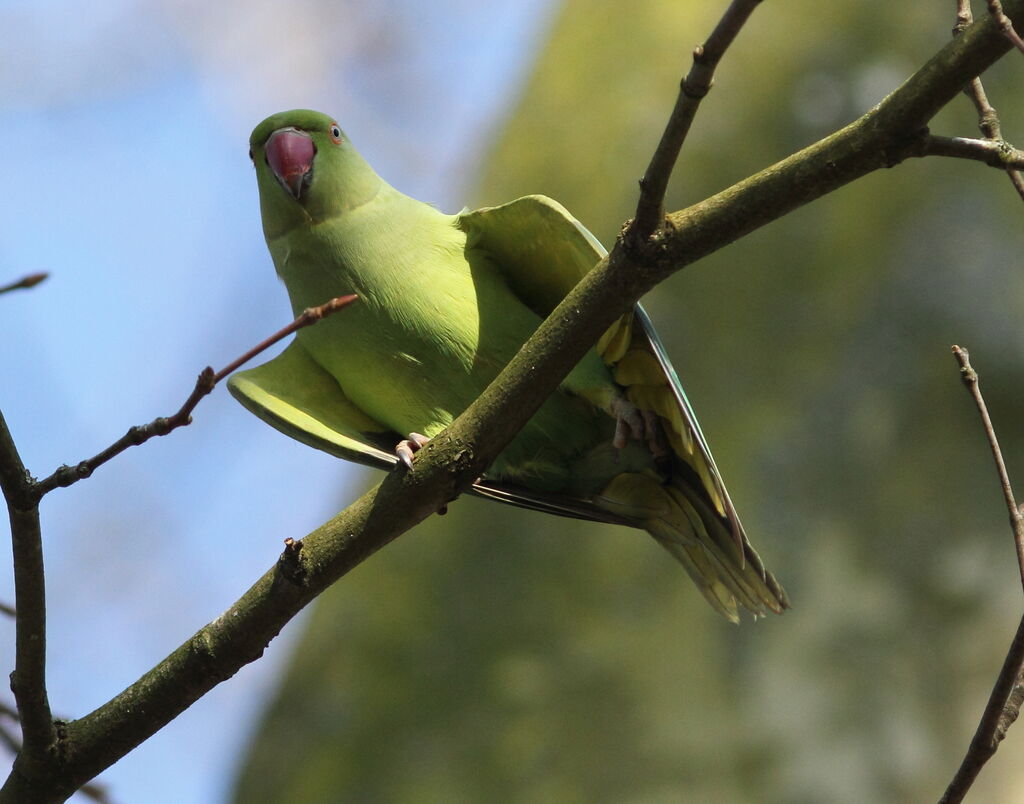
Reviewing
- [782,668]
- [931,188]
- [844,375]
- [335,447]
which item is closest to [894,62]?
[931,188]

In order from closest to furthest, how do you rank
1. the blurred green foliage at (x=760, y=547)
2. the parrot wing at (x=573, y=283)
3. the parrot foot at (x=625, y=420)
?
the parrot wing at (x=573, y=283)
the parrot foot at (x=625, y=420)
the blurred green foliage at (x=760, y=547)

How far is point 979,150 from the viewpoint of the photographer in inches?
63.6

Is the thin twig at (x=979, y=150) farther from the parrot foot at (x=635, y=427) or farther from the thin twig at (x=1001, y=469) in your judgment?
the parrot foot at (x=635, y=427)

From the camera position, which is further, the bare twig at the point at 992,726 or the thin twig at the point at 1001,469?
the thin twig at the point at 1001,469

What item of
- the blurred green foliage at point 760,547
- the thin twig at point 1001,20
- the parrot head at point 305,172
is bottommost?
the blurred green foliage at point 760,547

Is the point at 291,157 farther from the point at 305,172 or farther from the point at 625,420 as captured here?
the point at 625,420

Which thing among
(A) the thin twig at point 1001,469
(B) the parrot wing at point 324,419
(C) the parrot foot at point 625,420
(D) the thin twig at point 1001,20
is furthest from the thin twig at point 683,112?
(B) the parrot wing at point 324,419

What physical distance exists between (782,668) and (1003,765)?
0.86 meters

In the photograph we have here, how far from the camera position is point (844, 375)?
4.70 meters

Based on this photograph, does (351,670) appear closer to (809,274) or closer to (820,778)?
(820,778)

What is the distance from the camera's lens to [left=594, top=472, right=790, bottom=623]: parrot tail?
2.77 m

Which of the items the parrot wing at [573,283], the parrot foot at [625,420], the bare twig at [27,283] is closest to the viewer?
the bare twig at [27,283]

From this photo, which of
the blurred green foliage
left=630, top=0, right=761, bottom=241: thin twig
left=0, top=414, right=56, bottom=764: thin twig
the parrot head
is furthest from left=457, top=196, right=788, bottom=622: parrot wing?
the blurred green foliage

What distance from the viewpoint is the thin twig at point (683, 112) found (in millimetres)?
1481
